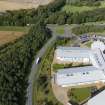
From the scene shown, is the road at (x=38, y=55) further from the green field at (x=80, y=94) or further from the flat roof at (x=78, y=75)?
the green field at (x=80, y=94)

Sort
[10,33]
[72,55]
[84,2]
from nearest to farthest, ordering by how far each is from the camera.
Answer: [72,55]
[10,33]
[84,2]

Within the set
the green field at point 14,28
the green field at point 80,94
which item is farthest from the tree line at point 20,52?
the green field at point 80,94

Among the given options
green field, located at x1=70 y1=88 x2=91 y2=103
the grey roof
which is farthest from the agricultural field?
green field, located at x1=70 y1=88 x2=91 y2=103

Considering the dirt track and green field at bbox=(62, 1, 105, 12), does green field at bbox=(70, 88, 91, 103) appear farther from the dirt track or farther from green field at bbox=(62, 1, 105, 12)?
the dirt track

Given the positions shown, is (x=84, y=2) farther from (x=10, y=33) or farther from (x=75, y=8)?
(x=10, y=33)

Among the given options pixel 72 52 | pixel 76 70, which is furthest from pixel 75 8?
pixel 76 70

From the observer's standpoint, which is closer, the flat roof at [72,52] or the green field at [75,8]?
the flat roof at [72,52]

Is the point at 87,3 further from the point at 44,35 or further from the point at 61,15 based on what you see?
the point at 44,35
